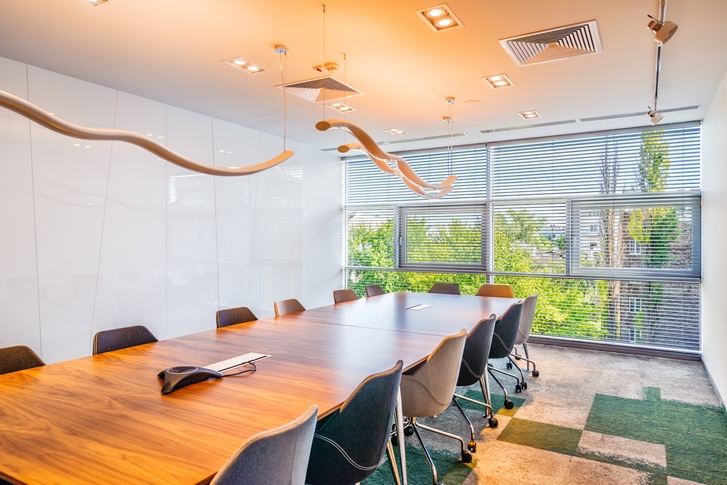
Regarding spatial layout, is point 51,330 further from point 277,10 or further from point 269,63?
point 277,10

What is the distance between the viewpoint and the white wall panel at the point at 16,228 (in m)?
3.89

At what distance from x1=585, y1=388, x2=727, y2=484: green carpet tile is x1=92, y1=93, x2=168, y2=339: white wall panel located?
4362 millimetres

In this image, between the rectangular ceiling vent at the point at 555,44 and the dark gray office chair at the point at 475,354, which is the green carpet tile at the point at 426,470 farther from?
the rectangular ceiling vent at the point at 555,44

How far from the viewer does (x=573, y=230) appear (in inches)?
265

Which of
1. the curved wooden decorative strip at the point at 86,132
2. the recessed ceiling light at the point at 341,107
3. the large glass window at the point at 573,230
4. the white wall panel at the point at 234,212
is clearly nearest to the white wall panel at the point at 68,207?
the white wall panel at the point at 234,212

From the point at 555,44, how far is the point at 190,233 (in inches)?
167

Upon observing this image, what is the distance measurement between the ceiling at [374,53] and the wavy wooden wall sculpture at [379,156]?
0.71 meters

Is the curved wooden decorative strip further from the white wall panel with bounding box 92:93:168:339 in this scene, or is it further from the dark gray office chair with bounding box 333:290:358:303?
the dark gray office chair with bounding box 333:290:358:303

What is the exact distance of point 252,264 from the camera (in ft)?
21.1

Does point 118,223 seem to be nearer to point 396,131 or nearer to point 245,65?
point 245,65

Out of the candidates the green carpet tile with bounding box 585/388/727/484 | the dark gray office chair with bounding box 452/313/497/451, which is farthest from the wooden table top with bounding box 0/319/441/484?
the green carpet tile with bounding box 585/388/727/484

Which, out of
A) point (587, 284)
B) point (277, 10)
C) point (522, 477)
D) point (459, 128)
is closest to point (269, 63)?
point (277, 10)

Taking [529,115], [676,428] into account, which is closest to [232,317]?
[676,428]

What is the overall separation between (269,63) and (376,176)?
14.9 ft
